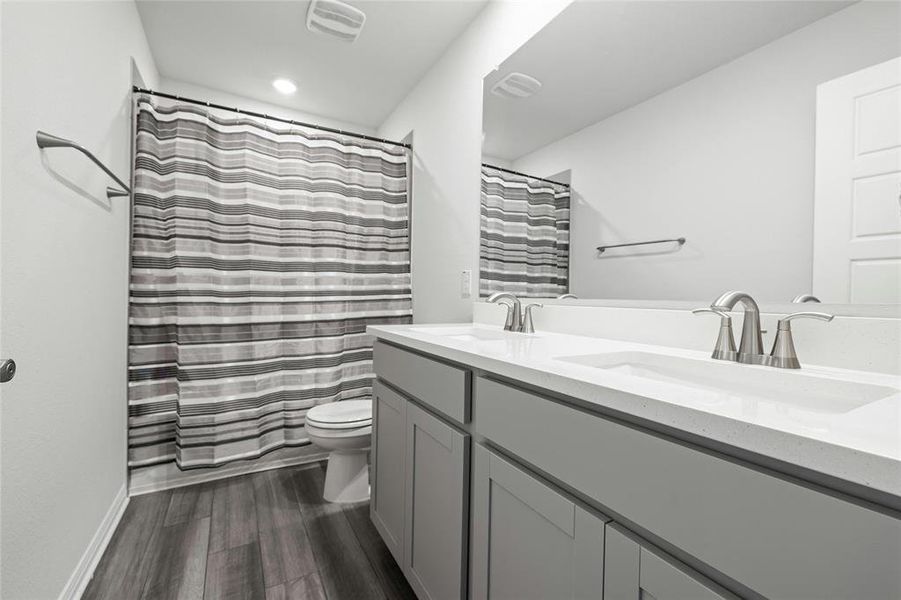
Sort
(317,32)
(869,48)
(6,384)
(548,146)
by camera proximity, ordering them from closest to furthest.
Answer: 1. (869,48)
2. (6,384)
3. (548,146)
4. (317,32)

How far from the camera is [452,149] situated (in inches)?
81.7

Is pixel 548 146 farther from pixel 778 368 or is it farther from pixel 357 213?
pixel 357 213

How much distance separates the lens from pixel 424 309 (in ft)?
7.93

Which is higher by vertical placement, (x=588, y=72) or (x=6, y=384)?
(x=588, y=72)

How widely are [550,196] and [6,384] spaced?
1.66 metres

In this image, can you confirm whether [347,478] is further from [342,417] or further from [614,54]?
[614,54]

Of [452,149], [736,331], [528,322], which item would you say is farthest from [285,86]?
[736,331]

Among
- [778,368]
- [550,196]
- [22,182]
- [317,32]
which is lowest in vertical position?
[778,368]

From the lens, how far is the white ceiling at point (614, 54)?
3.09ft

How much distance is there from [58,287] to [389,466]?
116cm

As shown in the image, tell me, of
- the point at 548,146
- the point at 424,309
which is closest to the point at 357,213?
the point at 424,309

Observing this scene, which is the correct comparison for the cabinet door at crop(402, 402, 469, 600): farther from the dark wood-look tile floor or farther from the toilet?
the toilet

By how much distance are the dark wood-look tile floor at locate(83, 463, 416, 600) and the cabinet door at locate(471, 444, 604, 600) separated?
0.62 meters

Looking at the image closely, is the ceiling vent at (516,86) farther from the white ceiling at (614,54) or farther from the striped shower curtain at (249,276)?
the striped shower curtain at (249,276)
